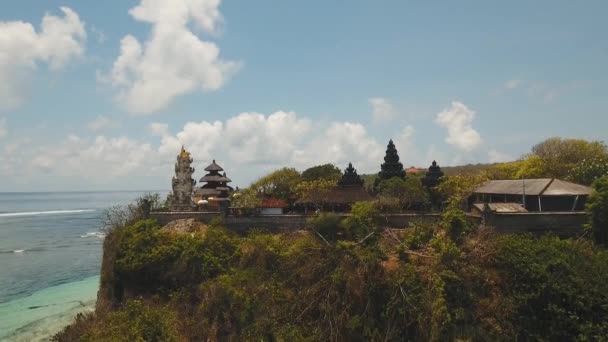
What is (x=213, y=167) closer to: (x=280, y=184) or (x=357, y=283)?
(x=280, y=184)

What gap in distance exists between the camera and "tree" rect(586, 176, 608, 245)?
798 inches

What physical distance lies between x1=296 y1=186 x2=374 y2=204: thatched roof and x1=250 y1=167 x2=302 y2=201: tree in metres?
4.22

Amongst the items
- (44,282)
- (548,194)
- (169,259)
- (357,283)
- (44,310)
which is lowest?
(44,310)

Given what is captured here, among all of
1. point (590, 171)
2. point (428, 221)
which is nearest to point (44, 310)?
point (428, 221)

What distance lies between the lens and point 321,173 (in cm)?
3969

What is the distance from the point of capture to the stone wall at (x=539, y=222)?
2242 cm

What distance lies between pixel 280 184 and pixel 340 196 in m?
7.47

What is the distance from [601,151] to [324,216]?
25377 mm

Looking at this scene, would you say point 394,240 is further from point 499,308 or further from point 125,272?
point 125,272

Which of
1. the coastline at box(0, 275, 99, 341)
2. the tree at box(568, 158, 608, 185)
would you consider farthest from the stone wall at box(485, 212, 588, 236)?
the coastline at box(0, 275, 99, 341)

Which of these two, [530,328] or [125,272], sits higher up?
[125,272]

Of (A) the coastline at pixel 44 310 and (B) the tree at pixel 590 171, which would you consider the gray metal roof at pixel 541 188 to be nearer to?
(B) the tree at pixel 590 171

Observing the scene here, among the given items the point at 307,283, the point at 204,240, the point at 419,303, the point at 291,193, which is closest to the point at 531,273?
the point at 419,303

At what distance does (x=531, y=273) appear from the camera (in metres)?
18.3
